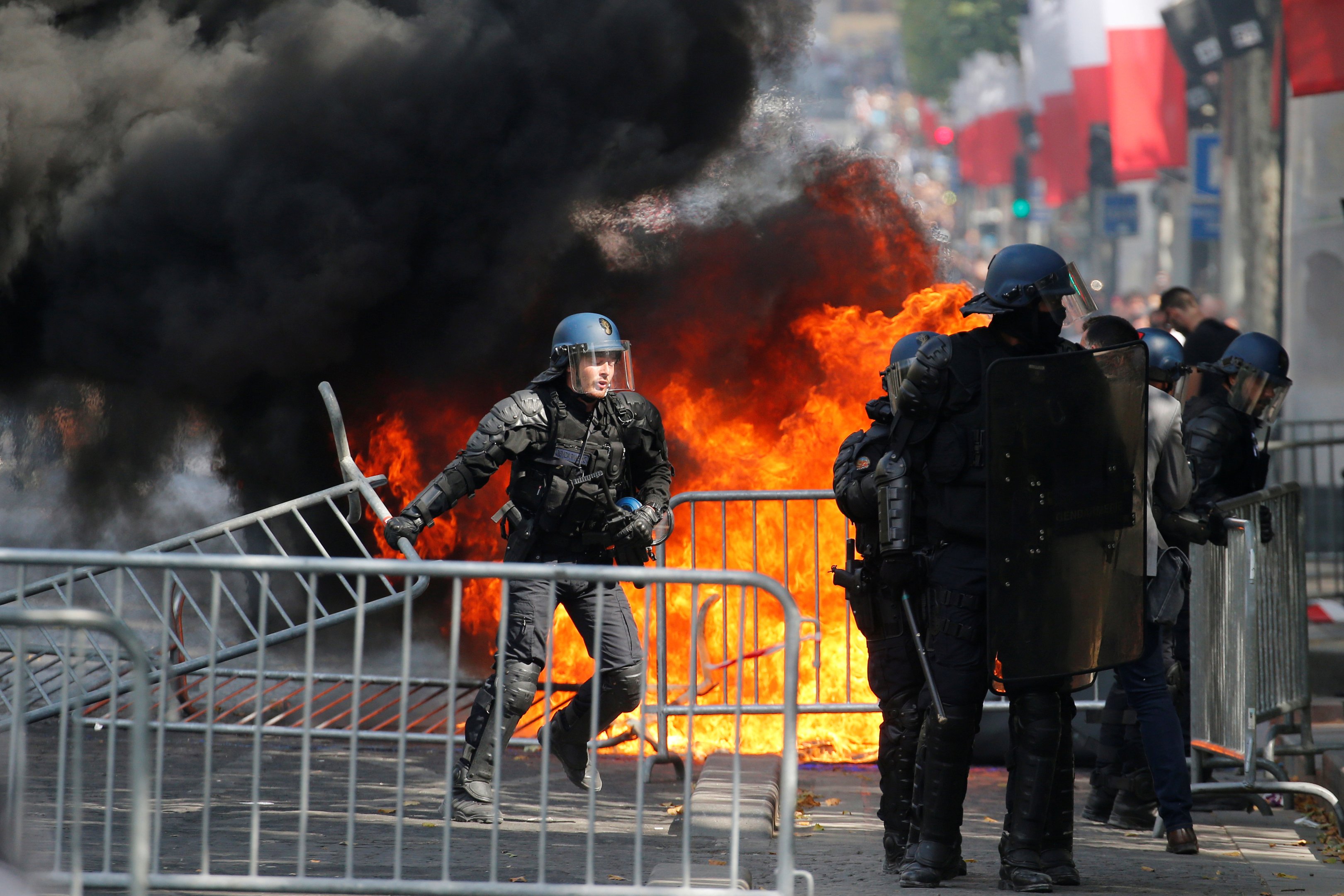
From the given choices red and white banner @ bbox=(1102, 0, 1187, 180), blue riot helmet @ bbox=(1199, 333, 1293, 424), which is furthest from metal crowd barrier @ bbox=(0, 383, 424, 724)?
red and white banner @ bbox=(1102, 0, 1187, 180)

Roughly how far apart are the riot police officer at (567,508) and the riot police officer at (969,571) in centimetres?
142

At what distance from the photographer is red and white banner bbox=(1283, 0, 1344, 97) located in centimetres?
A: 1055

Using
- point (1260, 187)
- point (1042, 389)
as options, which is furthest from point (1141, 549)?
point (1260, 187)

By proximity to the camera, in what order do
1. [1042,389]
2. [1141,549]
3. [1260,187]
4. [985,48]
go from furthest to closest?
[985,48]
[1260,187]
[1141,549]
[1042,389]

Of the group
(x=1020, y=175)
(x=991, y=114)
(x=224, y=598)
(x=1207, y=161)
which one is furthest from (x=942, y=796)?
(x=991, y=114)

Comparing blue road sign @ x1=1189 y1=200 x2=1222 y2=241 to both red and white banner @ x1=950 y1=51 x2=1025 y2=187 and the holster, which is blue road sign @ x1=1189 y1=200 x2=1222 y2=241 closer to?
red and white banner @ x1=950 y1=51 x2=1025 y2=187

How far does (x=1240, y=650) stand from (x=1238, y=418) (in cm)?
97

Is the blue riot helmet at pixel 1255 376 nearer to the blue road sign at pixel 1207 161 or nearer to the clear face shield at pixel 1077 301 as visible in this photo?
the clear face shield at pixel 1077 301

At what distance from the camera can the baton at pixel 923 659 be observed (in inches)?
174

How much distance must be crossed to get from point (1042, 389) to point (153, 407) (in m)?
5.36

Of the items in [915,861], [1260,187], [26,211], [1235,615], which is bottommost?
[915,861]

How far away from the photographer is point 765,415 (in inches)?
309

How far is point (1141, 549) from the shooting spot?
15.3ft

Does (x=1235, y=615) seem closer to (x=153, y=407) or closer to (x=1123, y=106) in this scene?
(x=153, y=407)
